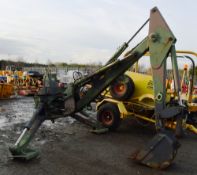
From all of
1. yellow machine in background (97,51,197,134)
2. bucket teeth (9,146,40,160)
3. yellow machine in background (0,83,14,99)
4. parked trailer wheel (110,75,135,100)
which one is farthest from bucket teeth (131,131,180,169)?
yellow machine in background (0,83,14,99)

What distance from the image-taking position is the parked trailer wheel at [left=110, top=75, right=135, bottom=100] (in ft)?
25.2

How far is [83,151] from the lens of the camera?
5.96 metres

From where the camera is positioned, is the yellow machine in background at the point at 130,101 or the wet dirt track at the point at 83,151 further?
the yellow machine in background at the point at 130,101

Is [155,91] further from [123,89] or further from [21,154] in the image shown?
[123,89]

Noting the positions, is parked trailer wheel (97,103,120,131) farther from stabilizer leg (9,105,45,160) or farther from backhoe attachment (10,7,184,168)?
stabilizer leg (9,105,45,160)

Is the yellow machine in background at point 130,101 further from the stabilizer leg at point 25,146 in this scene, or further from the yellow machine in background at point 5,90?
the yellow machine in background at point 5,90

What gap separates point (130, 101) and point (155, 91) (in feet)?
9.21

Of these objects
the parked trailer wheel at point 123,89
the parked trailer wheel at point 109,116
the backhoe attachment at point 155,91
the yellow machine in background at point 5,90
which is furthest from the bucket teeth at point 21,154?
the yellow machine in background at point 5,90

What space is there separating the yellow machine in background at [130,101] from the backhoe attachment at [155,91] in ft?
3.35

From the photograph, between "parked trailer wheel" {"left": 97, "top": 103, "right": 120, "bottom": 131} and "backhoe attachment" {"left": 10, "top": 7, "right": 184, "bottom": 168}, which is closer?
"backhoe attachment" {"left": 10, "top": 7, "right": 184, "bottom": 168}

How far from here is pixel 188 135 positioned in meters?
7.75

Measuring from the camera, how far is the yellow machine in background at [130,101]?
302 inches

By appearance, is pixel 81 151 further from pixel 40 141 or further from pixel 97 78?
pixel 97 78

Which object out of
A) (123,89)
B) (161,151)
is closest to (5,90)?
(123,89)
